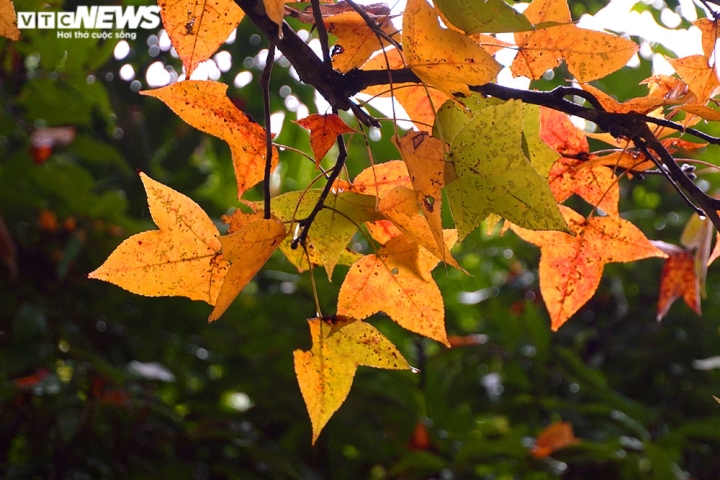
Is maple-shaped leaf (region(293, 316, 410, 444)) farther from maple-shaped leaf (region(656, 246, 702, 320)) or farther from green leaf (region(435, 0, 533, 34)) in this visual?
maple-shaped leaf (region(656, 246, 702, 320))

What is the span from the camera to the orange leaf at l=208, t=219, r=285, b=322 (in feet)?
0.72

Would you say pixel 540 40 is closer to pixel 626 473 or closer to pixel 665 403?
pixel 626 473

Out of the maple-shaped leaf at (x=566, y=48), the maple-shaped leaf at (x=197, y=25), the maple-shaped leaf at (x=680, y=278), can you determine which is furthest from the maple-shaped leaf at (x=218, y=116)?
the maple-shaped leaf at (x=680, y=278)

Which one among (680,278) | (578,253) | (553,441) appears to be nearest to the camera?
(578,253)

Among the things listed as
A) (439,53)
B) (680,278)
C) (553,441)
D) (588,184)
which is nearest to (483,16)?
(439,53)

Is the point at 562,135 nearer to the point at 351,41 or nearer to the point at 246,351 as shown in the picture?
the point at 351,41

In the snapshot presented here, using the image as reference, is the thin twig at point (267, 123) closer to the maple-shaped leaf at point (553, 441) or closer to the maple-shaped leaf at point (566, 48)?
the maple-shaped leaf at point (566, 48)

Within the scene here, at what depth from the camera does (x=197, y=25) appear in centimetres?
27

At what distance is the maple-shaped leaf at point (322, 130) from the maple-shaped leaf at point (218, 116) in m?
0.03

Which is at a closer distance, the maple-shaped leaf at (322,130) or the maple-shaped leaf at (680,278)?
the maple-shaped leaf at (322,130)

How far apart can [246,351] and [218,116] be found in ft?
1.86

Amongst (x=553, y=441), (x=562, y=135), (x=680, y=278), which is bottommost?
(x=553, y=441)

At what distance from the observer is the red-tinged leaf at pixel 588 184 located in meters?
0.31

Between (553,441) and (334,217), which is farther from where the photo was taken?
(553,441)
